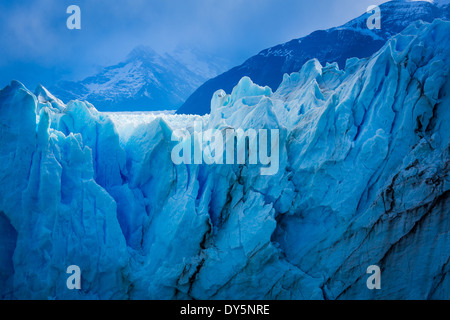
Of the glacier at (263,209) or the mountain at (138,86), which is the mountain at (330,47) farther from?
the glacier at (263,209)

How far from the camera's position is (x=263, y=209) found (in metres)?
5.55

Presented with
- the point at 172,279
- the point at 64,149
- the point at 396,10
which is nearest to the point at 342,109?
the point at 172,279

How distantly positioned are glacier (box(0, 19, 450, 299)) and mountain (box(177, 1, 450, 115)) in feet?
97.0

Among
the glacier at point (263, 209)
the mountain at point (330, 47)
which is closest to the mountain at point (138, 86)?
the mountain at point (330, 47)

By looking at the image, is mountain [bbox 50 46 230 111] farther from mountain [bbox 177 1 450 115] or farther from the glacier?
the glacier

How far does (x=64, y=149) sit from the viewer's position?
593 cm

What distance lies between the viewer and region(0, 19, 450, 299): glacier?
5.09 metres

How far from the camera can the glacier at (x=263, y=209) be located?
201 inches

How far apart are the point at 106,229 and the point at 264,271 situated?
354cm

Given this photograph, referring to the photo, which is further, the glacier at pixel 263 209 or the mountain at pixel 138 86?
the mountain at pixel 138 86

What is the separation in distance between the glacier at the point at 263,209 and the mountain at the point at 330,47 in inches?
1164

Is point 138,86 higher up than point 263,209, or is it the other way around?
point 138,86

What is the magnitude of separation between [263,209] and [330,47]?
35.1 m

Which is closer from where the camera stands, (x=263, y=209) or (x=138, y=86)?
(x=263, y=209)
